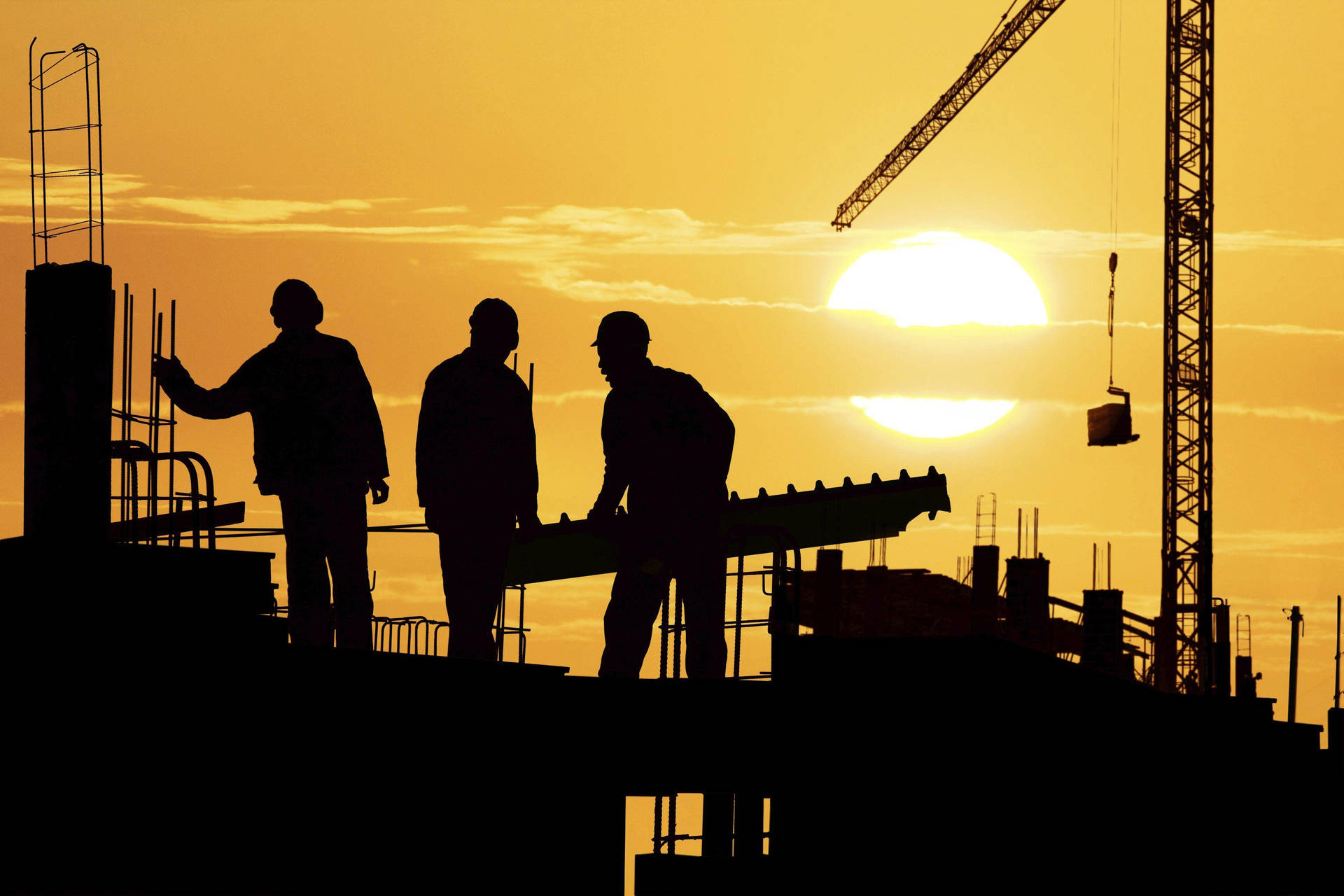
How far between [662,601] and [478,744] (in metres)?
1.51

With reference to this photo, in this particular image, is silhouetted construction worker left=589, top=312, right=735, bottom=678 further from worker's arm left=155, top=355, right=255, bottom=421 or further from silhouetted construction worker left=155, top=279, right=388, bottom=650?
worker's arm left=155, top=355, right=255, bottom=421

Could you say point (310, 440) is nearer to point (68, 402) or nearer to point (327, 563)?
point (327, 563)

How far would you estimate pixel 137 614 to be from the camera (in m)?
11.9

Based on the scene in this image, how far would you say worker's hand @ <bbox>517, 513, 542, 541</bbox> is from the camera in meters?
12.5

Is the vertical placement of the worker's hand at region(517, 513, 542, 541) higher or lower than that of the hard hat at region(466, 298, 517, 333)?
lower

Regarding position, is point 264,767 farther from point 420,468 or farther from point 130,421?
point 130,421

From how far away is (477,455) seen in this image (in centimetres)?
1222

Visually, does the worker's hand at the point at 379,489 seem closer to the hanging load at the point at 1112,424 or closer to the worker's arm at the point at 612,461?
the worker's arm at the point at 612,461

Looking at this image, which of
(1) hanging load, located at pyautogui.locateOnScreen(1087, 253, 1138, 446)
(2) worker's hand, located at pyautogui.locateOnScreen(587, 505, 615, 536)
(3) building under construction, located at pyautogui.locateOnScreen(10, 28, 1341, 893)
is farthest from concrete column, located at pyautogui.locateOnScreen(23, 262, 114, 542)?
(1) hanging load, located at pyautogui.locateOnScreen(1087, 253, 1138, 446)

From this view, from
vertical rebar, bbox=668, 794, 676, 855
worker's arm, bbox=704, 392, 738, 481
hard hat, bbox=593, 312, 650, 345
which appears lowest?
vertical rebar, bbox=668, 794, 676, 855

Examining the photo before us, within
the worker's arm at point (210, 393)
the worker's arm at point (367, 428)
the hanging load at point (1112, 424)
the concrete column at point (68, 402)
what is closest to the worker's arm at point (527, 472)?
the worker's arm at point (367, 428)

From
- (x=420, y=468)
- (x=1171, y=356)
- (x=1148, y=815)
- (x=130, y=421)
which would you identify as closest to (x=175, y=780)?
(x=420, y=468)

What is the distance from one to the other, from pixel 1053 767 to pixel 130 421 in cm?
718

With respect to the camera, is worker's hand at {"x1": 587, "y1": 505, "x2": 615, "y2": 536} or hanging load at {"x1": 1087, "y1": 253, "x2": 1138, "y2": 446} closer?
worker's hand at {"x1": 587, "y1": 505, "x2": 615, "y2": 536}
